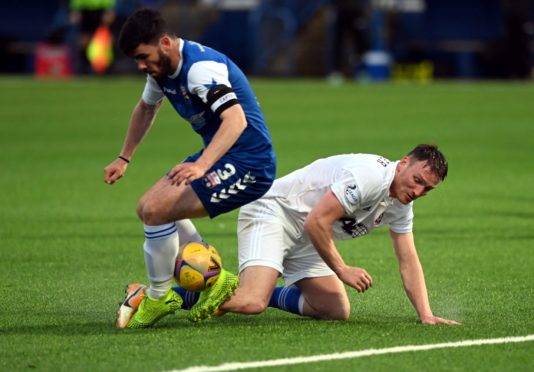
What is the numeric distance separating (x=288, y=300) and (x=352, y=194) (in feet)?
3.45

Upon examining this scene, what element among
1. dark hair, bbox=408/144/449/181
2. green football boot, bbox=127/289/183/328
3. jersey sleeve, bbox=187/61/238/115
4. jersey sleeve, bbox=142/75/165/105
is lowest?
green football boot, bbox=127/289/183/328

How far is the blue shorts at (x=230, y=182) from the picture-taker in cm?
762

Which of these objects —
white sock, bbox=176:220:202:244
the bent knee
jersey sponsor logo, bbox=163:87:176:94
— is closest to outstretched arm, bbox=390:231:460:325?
white sock, bbox=176:220:202:244

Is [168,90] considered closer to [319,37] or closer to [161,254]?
[161,254]

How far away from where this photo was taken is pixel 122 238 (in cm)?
1185

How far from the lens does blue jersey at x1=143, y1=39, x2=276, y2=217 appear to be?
7312 mm

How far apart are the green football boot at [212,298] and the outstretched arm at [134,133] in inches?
36.8

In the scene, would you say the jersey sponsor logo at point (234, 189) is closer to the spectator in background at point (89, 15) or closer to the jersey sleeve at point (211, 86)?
the jersey sleeve at point (211, 86)

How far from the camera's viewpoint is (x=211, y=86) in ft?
23.9

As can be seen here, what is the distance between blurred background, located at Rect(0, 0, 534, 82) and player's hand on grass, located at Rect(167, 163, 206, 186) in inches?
1195

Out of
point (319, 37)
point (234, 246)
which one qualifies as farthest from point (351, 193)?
point (319, 37)

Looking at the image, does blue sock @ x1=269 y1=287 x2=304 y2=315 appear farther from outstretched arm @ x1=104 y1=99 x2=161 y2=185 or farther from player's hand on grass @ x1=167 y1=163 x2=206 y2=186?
player's hand on grass @ x1=167 y1=163 x2=206 y2=186

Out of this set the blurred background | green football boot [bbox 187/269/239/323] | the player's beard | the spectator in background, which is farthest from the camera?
the blurred background

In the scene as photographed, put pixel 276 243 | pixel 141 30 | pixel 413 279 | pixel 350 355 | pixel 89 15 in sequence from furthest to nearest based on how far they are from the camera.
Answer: pixel 89 15
pixel 276 243
pixel 413 279
pixel 141 30
pixel 350 355
